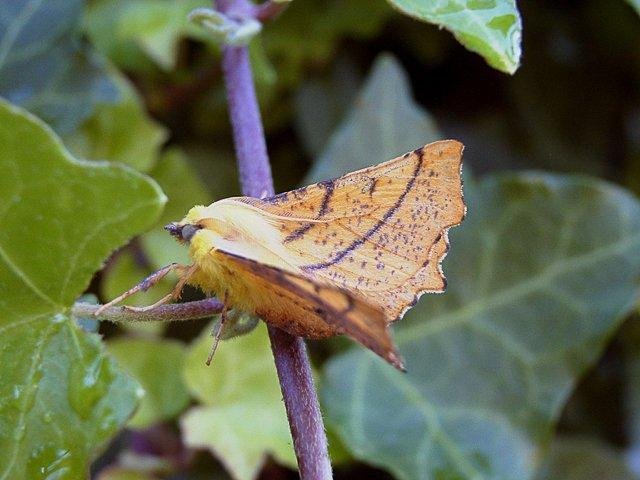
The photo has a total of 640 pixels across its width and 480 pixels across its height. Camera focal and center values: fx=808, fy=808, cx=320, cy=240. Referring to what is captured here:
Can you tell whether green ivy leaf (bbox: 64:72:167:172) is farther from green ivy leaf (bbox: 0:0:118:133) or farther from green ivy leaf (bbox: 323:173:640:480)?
green ivy leaf (bbox: 323:173:640:480)

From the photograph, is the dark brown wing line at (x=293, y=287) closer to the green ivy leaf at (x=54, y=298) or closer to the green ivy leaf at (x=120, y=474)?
the green ivy leaf at (x=54, y=298)

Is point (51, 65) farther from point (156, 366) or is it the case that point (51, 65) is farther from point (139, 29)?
point (156, 366)

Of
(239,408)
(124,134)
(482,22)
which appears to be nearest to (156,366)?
(239,408)

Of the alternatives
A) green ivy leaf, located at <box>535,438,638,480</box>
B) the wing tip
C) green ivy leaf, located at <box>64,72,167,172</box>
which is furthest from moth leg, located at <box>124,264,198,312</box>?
green ivy leaf, located at <box>535,438,638,480</box>

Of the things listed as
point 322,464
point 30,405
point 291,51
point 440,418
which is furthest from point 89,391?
point 291,51

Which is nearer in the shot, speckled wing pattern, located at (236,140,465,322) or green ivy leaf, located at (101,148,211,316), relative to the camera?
Result: speckled wing pattern, located at (236,140,465,322)

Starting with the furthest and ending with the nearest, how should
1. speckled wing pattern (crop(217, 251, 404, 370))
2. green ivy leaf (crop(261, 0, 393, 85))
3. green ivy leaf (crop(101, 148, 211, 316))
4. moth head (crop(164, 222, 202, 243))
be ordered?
green ivy leaf (crop(261, 0, 393, 85))
green ivy leaf (crop(101, 148, 211, 316))
moth head (crop(164, 222, 202, 243))
speckled wing pattern (crop(217, 251, 404, 370))

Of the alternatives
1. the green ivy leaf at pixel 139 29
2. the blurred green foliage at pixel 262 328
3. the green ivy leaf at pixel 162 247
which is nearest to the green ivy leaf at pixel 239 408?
the blurred green foliage at pixel 262 328
